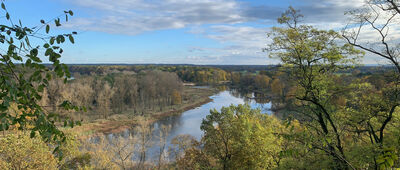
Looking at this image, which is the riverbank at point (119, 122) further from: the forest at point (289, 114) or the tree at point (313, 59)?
the tree at point (313, 59)

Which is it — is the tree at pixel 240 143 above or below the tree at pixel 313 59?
below

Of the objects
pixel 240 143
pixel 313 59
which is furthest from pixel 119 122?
pixel 313 59

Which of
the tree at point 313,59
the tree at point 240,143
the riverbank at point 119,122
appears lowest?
the riverbank at point 119,122

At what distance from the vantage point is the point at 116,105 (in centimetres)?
5072

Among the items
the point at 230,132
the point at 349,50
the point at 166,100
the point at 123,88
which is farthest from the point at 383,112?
the point at 166,100

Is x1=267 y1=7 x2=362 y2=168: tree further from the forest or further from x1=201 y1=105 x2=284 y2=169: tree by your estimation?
x1=201 y1=105 x2=284 y2=169: tree

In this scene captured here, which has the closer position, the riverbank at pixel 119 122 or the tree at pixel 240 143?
the tree at pixel 240 143

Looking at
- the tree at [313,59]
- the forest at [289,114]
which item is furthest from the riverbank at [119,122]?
the tree at [313,59]

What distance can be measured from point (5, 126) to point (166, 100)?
56538 millimetres

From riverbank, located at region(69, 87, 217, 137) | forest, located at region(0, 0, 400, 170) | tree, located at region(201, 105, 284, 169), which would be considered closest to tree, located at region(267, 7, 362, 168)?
forest, located at region(0, 0, 400, 170)

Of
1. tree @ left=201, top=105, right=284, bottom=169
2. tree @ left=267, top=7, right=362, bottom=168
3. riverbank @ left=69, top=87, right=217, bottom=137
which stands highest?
tree @ left=267, top=7, right=362, bottom=168

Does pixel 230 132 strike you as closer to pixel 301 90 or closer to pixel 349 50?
pixel 301 90

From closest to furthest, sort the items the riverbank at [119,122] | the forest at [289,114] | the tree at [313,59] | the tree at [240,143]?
the forest at [289,114], the tree at [313,59], the tree at [240,143], the riverbank at [119,122]

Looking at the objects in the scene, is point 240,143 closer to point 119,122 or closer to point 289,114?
point 289,114
